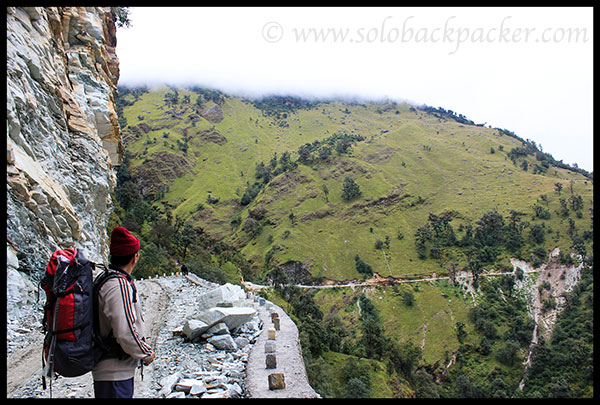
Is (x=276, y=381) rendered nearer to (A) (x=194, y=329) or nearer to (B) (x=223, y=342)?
(B) (x=223, y=342)

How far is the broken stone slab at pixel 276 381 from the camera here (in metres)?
8.09

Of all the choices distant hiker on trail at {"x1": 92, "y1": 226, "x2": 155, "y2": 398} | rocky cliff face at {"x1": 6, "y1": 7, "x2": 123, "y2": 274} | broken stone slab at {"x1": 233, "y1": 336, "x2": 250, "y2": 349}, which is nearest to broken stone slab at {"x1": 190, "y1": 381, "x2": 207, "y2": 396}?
broken stone slab at {"x1": 233, "y1": 336, "x2": 250, "y2": 349}

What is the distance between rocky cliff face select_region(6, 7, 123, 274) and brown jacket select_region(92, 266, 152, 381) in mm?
A: 10375

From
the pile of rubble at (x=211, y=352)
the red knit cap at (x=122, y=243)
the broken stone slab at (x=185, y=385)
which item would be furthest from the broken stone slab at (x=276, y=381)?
the red knit cap at (x=122, y=243)

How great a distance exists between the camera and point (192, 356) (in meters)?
9.98

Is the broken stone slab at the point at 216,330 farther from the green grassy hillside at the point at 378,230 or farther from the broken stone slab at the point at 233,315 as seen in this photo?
the green grassy hillside at the point at 378,230

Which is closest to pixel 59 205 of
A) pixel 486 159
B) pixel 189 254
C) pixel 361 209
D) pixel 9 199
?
pixel 9 199

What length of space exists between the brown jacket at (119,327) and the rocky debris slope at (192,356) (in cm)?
427

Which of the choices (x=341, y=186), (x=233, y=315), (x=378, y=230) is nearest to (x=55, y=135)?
(x=233, y=315)

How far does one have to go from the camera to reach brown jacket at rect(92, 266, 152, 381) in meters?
3.69

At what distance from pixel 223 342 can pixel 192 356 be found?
112 cm

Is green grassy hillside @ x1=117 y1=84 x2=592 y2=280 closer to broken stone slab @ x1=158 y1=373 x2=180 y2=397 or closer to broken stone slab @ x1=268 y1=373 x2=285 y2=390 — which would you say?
broken stone slab @ x1=268 y1=373 x2=285 y2=390
